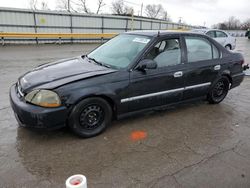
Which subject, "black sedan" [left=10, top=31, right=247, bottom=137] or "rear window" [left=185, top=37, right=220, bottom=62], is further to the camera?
"rear window" [left=185, top=37, right=220, bottom=62]

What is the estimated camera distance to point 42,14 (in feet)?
57.1

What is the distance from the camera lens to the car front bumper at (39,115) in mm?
2938

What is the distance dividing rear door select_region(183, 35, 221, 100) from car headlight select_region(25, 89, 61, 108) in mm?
2435

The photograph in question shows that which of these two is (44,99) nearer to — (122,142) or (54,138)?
(54,138)

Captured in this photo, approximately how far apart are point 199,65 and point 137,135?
194 cm

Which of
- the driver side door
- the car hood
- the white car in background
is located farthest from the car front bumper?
the white car in background

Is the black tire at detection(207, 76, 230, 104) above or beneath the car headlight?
beneath

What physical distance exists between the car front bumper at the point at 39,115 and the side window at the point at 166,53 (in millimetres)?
1735

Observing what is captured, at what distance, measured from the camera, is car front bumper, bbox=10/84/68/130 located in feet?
9.64

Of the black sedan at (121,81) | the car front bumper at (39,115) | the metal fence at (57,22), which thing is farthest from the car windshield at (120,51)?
the metal fence at (57,22)

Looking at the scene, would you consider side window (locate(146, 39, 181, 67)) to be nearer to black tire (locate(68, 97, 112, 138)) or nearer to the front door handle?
the front door handle

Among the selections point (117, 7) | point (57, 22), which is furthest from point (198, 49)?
point (117, 7)

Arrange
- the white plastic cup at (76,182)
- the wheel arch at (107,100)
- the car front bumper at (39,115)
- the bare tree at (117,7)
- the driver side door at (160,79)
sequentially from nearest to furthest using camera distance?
the white plastic cup at (76,182) < the car front bumper at (39,115) < the wheel arch at (107,100) < the driver side door at (160,79) < the bare tree at (117,7)

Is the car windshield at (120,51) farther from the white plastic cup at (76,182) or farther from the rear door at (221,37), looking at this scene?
the rear door at (221,37)
